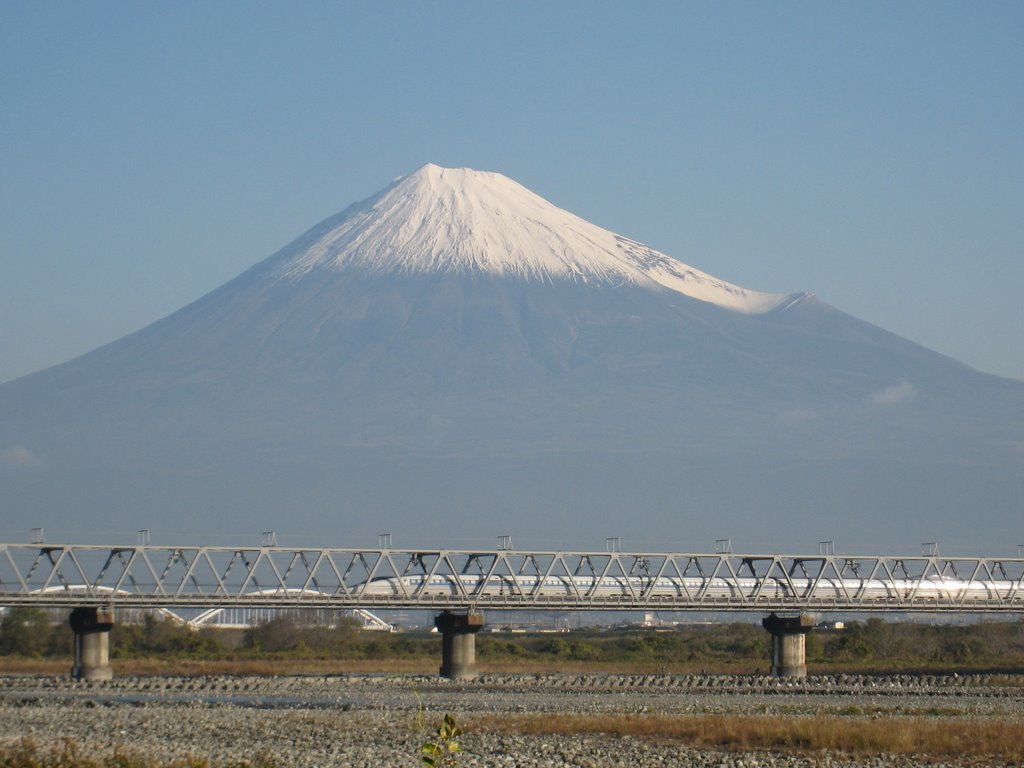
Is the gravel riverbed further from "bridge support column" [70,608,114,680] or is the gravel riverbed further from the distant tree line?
the distant tree line

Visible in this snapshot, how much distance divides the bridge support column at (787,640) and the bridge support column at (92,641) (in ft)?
109

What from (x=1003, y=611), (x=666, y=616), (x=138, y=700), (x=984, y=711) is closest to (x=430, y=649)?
(x=1003, y=611)

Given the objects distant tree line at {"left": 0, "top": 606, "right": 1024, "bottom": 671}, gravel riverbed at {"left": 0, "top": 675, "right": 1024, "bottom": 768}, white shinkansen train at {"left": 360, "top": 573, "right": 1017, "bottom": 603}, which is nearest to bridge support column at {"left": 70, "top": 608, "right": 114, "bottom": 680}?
gravel riverbed at {"left": 0, "top": 675, "right": 1024, "bottom": 768}

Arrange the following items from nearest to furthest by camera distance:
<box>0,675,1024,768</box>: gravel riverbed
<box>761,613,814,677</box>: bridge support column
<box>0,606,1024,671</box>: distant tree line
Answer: <box>0,675,1024,768</box>: gravel riverbed
<box>761,613,814,677</box>: bridge support column
<box>0,606,1024,671</box>: distant tree line

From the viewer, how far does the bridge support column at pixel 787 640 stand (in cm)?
8575

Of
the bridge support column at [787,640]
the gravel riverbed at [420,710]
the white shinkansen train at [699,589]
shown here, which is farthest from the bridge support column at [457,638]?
the bridge support column at [787,640]

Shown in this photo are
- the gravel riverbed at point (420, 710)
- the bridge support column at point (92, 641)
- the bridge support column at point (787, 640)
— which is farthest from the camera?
the bridge support column at point (787, 640)

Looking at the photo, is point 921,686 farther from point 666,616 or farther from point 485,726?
point 666,616

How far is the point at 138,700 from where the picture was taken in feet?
208

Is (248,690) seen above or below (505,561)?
below

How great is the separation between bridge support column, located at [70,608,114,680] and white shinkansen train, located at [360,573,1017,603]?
496 inches

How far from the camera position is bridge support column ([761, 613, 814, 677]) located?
8575cm

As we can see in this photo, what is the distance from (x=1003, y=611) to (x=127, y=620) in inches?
2339

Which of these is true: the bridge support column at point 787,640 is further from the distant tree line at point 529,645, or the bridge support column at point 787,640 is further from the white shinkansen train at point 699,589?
the distant tree line at point 529,645
